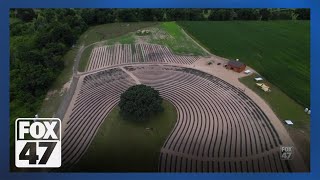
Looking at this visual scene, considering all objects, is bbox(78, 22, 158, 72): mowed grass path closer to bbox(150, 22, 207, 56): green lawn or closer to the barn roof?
bbox(150, 22, 207, 56): green lawn

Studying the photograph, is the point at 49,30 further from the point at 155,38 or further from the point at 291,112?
the point at 291,112

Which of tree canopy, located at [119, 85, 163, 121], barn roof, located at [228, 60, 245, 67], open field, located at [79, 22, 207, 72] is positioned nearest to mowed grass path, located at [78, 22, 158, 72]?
open field, located at [79, 22, 207, 72]

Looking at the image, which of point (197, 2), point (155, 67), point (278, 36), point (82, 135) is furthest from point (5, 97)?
point (278, 36)

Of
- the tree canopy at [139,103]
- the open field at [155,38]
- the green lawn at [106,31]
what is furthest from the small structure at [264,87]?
the green lawn at [106,31]

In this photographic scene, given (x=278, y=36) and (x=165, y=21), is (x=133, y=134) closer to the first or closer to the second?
(x=165, y=21)

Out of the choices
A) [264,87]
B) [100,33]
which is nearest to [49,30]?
[100,33]
